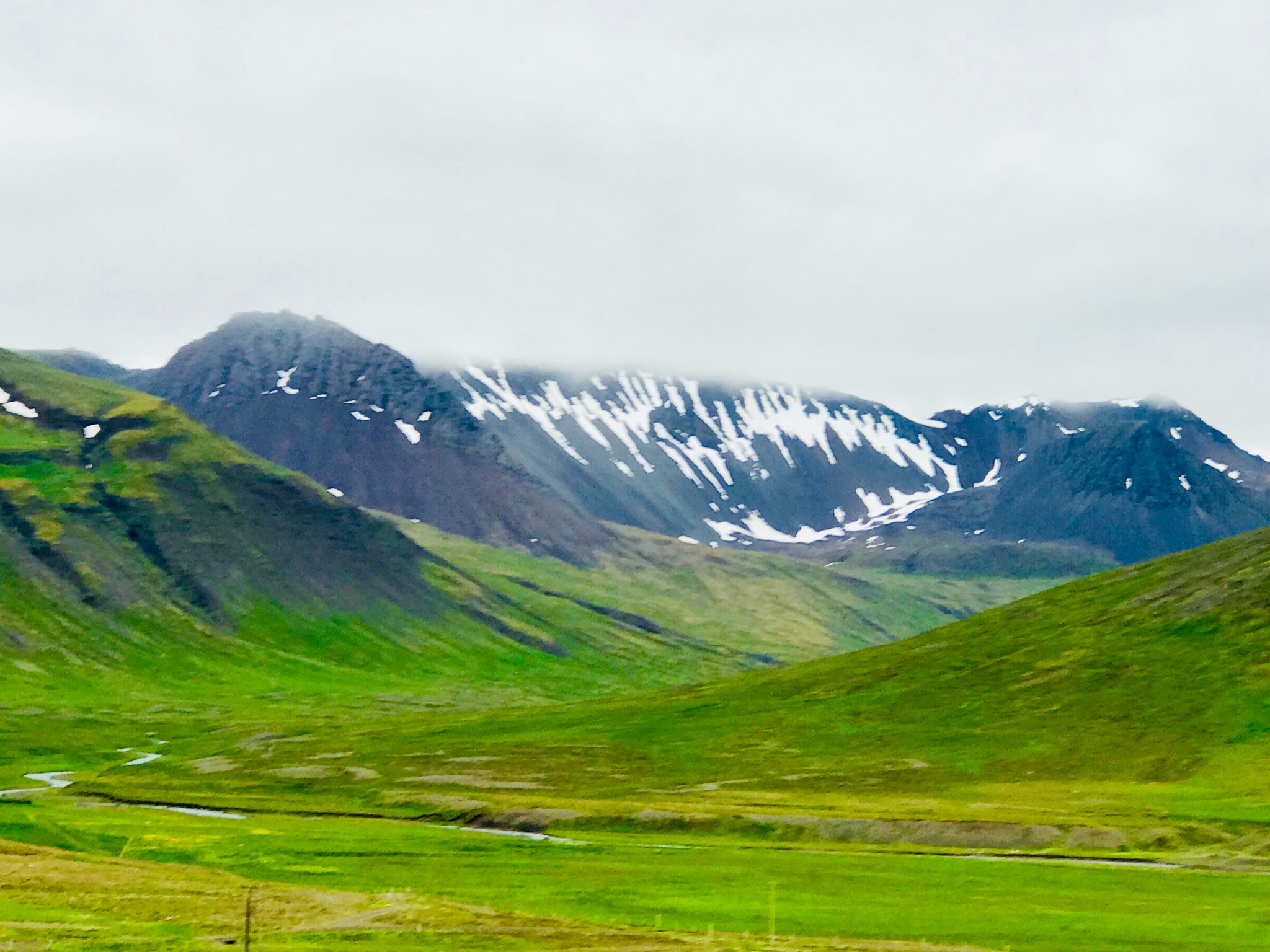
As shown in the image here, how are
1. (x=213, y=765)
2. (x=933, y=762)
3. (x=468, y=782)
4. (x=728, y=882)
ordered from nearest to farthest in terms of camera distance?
1. (x=728, y=882)
2. (x=468, y=782)
3. (x=933, y=762)
4. (x=213, y=765)

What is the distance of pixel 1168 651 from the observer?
650 feet

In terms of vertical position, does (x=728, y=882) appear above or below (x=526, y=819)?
above

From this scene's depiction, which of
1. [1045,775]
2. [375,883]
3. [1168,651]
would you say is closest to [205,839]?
[375,883]

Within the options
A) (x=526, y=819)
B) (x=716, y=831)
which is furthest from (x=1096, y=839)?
(x=526, y=819)

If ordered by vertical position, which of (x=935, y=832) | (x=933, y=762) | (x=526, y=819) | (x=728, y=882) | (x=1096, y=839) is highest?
(x=728, y=882)

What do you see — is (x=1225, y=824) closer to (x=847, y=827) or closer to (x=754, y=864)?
(x=847, y=827)

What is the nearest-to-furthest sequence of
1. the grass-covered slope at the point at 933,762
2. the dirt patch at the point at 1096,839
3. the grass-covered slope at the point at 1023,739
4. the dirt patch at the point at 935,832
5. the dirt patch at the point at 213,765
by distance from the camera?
the dirt patch at the point at 1096,839
the dirt patch at the point at 935,832
the grass-covered slope at the point at 933,762
the grass-covered slope at the point at 1023,739
the dirt patch at the point at 213,765

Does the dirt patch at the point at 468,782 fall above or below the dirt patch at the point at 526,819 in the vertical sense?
below

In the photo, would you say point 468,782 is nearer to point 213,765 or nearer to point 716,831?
point 213,765

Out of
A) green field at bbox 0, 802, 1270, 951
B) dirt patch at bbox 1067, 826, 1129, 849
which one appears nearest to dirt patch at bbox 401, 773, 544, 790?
green field at bbox 0, 802, 1270, 951

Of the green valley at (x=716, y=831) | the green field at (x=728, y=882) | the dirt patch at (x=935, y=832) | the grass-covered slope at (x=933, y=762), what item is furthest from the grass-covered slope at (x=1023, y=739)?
the green field at (x=728, y=882)

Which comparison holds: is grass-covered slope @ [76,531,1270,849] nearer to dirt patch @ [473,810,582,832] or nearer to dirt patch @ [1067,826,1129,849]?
dirt patch @ [1067,826,1129,849]

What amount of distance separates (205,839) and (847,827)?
48.9 m

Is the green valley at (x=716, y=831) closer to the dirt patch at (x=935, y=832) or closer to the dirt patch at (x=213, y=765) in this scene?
the dirt patch at (x=935, y=832)
